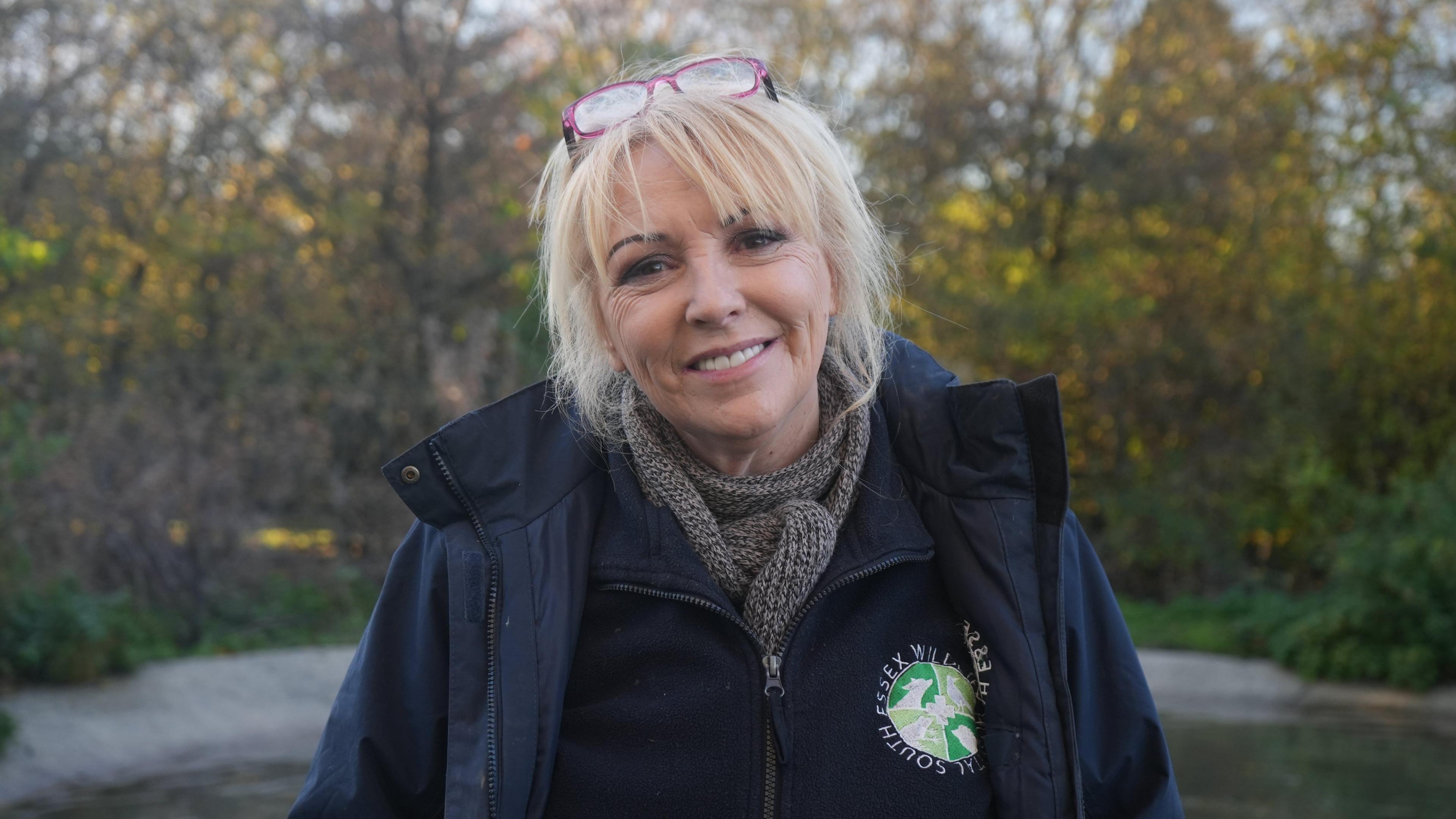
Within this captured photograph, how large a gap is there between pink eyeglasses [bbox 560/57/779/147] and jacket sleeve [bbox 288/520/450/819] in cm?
65

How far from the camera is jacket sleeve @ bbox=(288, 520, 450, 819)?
179 centimetres

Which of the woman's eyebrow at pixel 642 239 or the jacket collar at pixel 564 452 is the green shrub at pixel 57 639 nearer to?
the jacket collar at pixel 564 452

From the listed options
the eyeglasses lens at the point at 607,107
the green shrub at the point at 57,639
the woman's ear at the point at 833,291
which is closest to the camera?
the eyeglasses lens at the point at 607,107

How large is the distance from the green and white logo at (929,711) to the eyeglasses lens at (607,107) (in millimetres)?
901

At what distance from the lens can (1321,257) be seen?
33.3 ft

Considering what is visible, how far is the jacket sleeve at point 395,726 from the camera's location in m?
1.79

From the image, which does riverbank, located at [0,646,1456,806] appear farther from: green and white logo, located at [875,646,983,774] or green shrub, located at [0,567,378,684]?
green and white logo, located at [875,646,983,774]

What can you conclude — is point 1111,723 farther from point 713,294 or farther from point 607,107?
point 607,107

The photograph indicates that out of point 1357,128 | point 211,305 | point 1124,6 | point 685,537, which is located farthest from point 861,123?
point 685,537

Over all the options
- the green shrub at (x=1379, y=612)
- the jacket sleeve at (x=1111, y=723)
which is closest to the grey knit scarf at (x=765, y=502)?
the jacket sleeve at (x=1111, y=723)

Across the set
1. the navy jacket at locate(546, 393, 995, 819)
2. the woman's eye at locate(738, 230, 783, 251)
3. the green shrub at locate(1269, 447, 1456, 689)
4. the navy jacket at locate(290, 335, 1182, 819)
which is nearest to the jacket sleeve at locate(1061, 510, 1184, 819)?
the navy jacket at locate(290, 335, 1182, 819)

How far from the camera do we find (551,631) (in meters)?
1.78

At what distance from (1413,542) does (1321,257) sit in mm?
3515

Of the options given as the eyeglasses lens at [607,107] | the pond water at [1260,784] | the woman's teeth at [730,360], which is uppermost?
the eyeglasses lens at [607,107]
